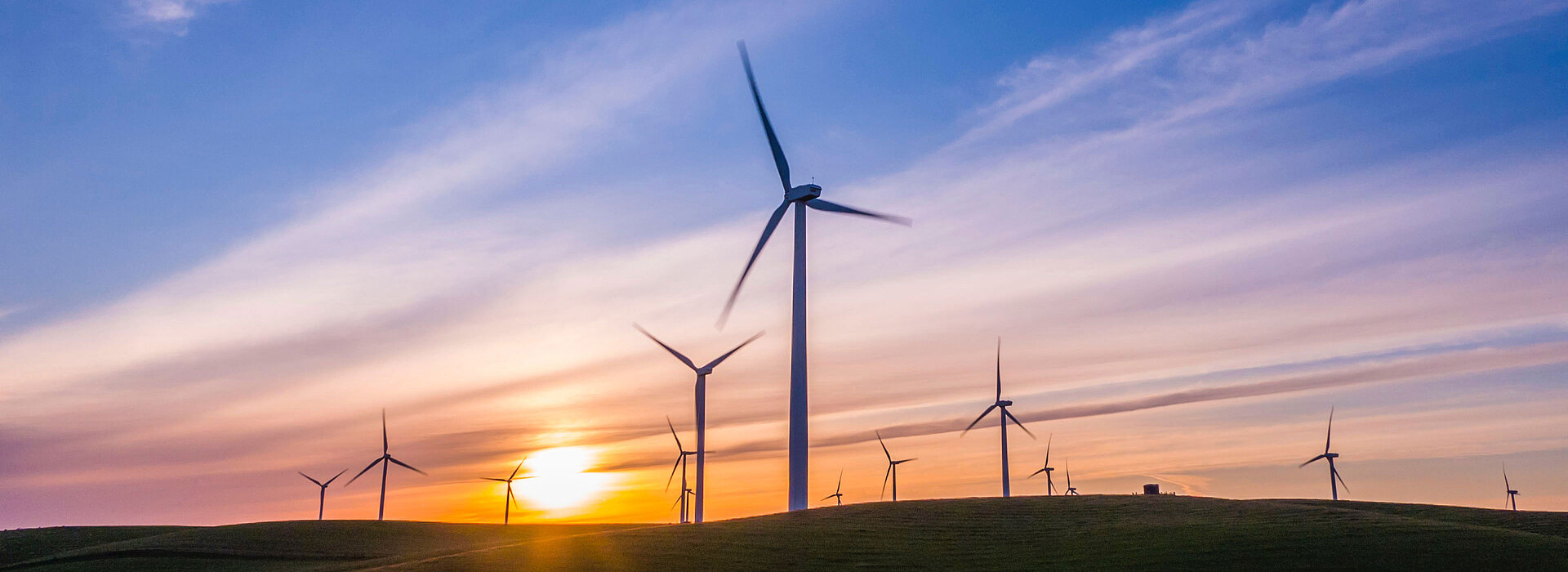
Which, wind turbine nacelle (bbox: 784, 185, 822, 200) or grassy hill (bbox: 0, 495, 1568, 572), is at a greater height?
wind turbine nacelle (bbox: 784, 185, 822, 200)

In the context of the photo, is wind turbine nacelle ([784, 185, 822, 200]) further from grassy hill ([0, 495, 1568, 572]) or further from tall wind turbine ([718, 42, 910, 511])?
grassy hill ([0, 495, 1568, 572])

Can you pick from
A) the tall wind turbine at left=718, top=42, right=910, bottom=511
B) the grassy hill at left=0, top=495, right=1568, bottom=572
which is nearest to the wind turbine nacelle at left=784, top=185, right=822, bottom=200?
the tall wind turbine at left=718, top=42, right=910, bottom=511

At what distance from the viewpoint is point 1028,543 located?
59188 millimetres

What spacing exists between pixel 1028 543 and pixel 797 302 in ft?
61.1

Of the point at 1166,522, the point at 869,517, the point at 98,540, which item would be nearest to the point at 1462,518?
the point at 1166,522

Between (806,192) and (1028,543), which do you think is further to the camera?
(806,192)

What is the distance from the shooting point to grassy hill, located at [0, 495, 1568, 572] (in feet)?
169

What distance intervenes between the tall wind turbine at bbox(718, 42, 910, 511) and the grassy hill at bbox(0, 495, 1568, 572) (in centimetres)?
351

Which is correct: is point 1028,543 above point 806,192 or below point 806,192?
below

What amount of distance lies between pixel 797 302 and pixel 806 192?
8472 mm

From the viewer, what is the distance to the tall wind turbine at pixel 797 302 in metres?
63.0

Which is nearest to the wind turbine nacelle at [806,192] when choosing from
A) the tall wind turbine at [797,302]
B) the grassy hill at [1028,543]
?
the tall wind turbine at [797,302]

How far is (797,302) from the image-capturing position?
215 feet

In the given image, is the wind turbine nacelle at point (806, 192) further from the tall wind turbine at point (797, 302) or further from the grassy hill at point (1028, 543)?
the grassy hill at point (1028, 543)
